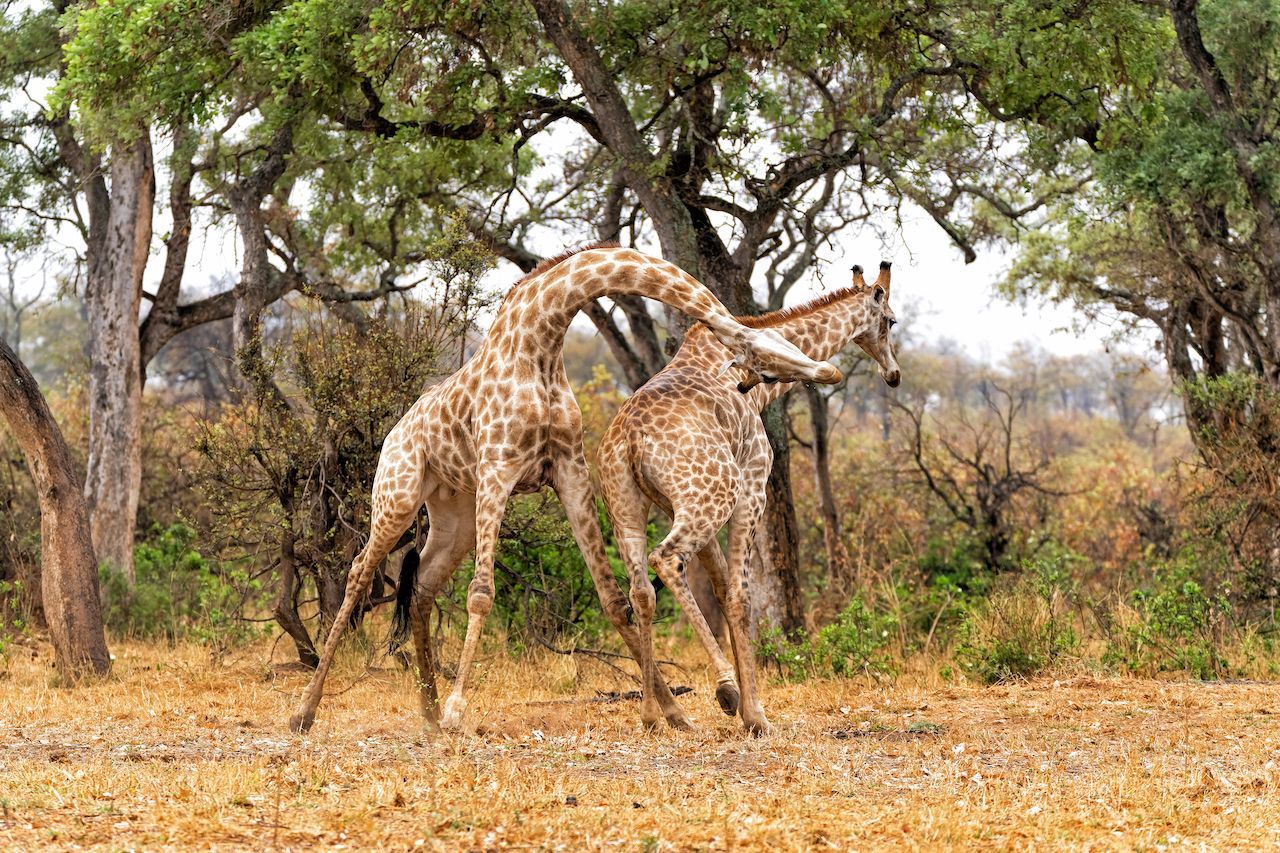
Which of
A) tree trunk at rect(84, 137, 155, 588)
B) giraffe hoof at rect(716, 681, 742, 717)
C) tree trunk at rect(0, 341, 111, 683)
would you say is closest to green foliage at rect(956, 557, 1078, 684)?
giraffe hoof at rect(716, 681, 742, 717)

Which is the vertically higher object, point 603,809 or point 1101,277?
point 1101,277

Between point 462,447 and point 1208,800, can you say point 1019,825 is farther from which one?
point 462,447

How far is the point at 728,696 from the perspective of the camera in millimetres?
7605

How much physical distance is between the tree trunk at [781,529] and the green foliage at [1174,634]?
267cm

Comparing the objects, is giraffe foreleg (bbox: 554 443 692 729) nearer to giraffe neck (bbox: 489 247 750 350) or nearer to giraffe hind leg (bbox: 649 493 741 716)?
giraffe hind leg (bbox: 649 493 741 716)

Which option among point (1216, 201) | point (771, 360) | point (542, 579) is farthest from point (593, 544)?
point (1216, 201)

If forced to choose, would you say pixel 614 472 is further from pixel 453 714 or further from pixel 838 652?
pixel 838 652

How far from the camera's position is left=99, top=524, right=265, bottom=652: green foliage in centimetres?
1202

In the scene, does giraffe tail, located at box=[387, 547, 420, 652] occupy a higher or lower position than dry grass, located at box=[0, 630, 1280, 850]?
higher

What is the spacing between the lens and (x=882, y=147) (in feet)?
38.0

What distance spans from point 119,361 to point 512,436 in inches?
358

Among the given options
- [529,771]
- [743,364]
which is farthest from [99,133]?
[529,771]

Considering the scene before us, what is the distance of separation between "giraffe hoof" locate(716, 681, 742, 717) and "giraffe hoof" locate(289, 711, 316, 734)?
7.88ft

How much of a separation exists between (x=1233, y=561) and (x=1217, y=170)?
3593mm
